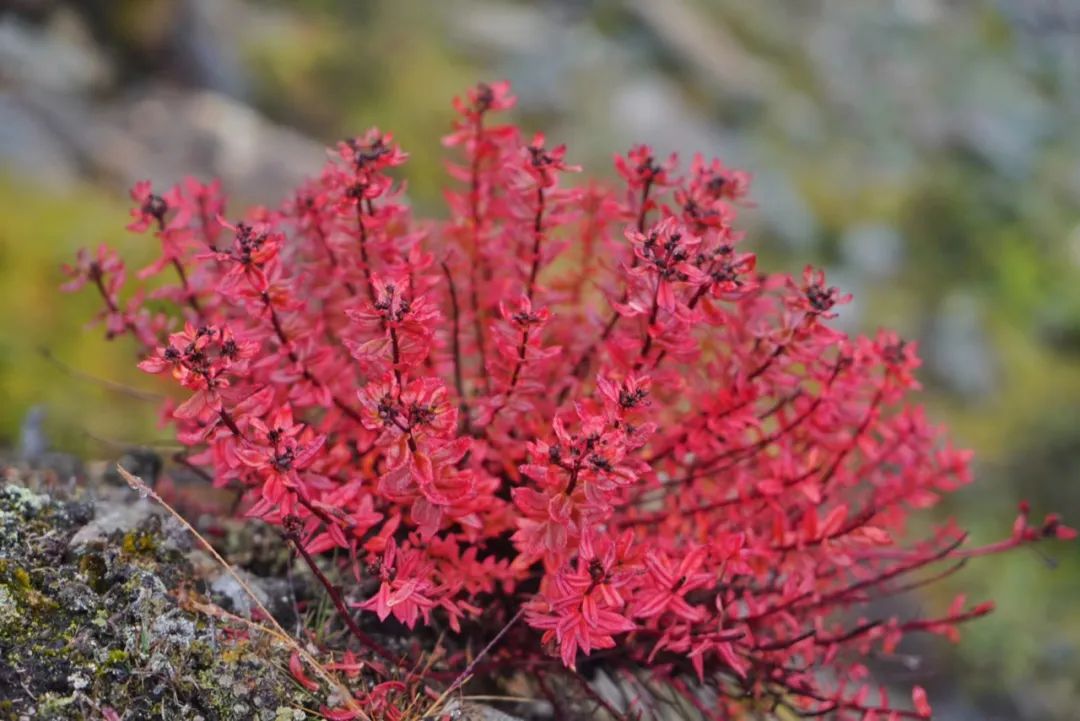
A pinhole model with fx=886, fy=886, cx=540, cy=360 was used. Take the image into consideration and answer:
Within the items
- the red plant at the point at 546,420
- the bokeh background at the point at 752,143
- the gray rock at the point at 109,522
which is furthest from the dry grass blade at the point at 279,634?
the bokeh background at the point at 752,143

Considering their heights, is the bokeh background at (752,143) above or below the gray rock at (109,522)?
above

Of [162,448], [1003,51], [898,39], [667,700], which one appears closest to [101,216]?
[162,448]

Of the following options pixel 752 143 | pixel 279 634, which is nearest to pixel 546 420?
pixel 279 634

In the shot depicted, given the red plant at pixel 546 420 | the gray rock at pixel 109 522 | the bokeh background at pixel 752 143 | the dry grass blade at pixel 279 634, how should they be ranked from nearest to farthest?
the red plant at pixel 546 420 < the dry grass blade at pixel 279 634 < the gray rock at pixel 109 522 < the bokeh background at pixel 752 143

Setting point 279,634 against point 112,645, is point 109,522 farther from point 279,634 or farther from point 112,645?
point 279,634

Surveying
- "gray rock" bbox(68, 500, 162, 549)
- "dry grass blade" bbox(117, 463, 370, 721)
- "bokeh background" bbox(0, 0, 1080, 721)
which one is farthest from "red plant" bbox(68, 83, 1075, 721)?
"bokeh background" bbox(0, 0, 1080, 721)

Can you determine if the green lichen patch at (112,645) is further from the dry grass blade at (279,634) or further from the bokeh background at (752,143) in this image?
the bokeh background at (752,143)
